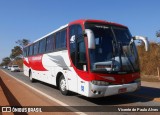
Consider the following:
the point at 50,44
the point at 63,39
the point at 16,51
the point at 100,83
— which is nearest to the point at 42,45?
the point at 50,44

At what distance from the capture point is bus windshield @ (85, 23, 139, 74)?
10555 mm

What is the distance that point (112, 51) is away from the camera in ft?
35.6

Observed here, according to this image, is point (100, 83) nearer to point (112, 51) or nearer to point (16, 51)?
point (112, 51)

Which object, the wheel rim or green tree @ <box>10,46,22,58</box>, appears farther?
green tree @ <box>10,46,22,58</box>

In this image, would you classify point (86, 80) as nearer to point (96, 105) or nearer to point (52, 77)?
point (96, 105)

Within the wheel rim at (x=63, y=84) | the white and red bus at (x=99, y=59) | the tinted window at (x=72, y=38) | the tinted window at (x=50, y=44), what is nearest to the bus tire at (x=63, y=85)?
the wheel rim at (x=63, y=84)

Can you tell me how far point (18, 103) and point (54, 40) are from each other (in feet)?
17.3

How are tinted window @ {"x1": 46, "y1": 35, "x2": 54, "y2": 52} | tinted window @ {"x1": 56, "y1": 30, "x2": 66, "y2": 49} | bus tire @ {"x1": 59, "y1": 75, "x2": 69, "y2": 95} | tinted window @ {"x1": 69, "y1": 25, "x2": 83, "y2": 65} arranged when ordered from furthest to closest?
tinted window @ {"x1": 46, "y1": 35, "x2": 54, "y2": 52}, tinted window @ {"x1": 56, "y1": 30, "x2": 66, "y2": 49}, bus tire @ {"x1": 59, "y1": 75, "x2": 69, "y2": 95}, tinted window @ {"x1": 69, "y1": 25, "x2": 83, "y2": 65}

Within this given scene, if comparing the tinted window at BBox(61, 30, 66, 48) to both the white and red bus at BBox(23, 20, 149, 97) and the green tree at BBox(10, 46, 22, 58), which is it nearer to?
the white and red bus at BBox(23, 20, 149, 97)

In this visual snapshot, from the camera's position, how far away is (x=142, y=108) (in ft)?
32.8

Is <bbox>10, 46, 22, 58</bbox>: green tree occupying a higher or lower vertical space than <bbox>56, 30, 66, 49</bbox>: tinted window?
higher

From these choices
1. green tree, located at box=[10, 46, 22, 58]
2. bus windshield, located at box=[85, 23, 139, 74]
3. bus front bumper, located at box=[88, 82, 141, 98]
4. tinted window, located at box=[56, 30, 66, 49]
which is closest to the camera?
bus front bumper, located at box=[88, 82, 141, 98]

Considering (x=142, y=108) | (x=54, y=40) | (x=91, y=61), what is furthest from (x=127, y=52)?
(x=54, y=40)

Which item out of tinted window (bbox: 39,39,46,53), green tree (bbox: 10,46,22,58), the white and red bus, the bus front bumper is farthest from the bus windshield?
green tree (bbox: 10,46,22,58)
